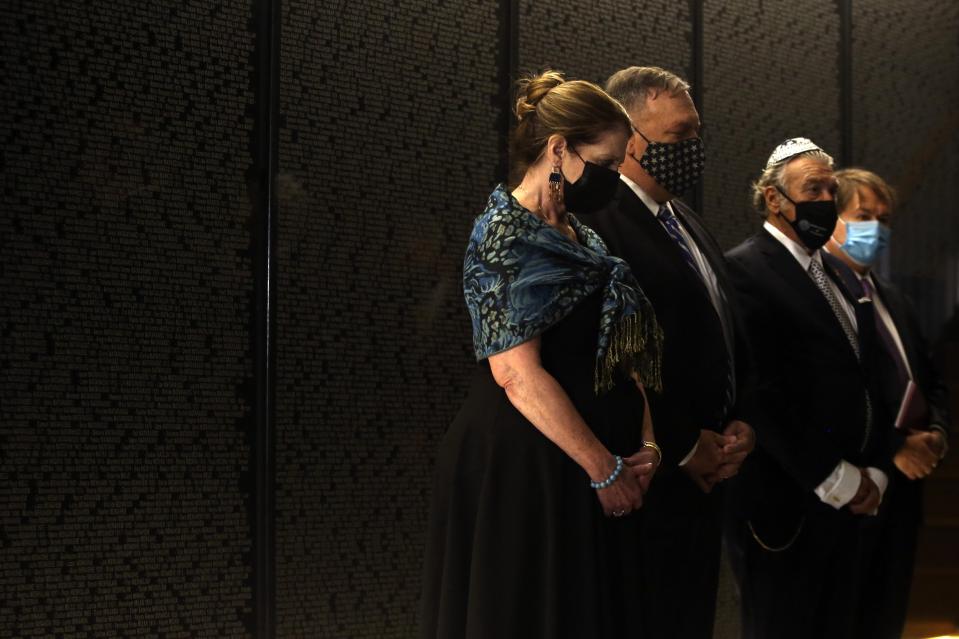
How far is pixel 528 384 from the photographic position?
2.56m

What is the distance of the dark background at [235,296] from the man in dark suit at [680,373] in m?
0.83

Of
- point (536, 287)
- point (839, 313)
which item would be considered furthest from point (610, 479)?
point (839, 313)

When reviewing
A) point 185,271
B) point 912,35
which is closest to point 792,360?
point 185,271

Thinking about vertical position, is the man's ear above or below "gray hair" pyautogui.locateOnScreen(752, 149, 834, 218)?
below

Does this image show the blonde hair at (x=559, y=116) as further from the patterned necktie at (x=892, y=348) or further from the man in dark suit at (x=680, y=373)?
the patterned necktie at (x=892, y=348)

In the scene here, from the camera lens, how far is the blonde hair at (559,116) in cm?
275

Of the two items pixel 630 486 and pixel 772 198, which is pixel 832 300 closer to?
pixel 772 198

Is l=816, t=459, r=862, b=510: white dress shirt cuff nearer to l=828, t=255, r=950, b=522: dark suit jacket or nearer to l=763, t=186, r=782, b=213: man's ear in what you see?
l=828, t=255, r=950, b=522: dark suit jacket

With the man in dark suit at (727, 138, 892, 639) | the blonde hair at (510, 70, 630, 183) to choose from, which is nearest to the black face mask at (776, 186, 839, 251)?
the man in dark suit at (727, 138, 892, 639)

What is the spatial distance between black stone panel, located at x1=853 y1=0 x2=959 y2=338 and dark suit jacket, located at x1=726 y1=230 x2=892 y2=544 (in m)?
2.01

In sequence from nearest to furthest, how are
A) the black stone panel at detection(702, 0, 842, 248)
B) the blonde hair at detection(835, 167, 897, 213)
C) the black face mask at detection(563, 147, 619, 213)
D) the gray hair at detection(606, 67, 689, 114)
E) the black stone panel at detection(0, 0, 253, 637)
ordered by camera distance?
the black face mask at detection(563, 147, 619, 213)
the black stone panel at detection(0, 0, 253, 637)
the gray hair at detection(606, 67, 689, 114)
the blonde hair at detection(835, 167, 897, 213)
the black stone panel at detection(702, 0, 842, 248)

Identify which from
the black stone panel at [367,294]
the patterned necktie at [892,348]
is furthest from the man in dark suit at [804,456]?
the black stone panel at [367,294]

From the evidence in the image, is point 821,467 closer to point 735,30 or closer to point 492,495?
point 492,495

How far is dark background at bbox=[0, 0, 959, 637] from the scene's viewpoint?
317cm
